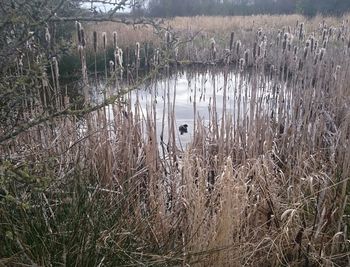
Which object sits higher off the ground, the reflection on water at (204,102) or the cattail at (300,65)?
the cattail at (300,65)

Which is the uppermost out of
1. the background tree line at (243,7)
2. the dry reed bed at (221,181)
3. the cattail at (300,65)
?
the background tree line at (243,7)

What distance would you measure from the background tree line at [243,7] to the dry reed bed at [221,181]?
20.1m

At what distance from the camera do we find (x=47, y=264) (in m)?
1.75

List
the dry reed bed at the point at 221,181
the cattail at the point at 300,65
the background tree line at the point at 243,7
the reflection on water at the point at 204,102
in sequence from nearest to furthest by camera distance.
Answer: the dry reed bed at the point at 221,181 < the reflection on water at the point at 204,102 < the cattail at the point at 300,65 < the background tree line at the point at 243,7

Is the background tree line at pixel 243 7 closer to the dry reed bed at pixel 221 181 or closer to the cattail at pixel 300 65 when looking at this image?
the cattail at pixel 300 65

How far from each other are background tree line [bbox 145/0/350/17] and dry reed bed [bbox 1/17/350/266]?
20090 millimetres

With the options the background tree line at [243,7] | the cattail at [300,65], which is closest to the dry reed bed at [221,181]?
the cattail at [300,65]

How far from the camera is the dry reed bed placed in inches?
85.7

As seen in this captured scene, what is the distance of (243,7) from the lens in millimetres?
31000

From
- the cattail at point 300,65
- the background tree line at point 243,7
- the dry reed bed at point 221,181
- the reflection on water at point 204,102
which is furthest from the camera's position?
the background tree line at point 243,7

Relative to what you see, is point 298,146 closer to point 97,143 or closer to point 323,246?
point 323,246

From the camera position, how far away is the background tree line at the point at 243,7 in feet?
74.7

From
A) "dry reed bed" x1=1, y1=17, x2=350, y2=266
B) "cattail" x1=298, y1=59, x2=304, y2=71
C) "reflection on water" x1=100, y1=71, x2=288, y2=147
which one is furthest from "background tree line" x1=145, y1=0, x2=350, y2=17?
"dry reed bed" x1=1, y1=17, x2=350, y2=266

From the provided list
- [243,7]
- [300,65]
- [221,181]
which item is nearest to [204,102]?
[300,65]
